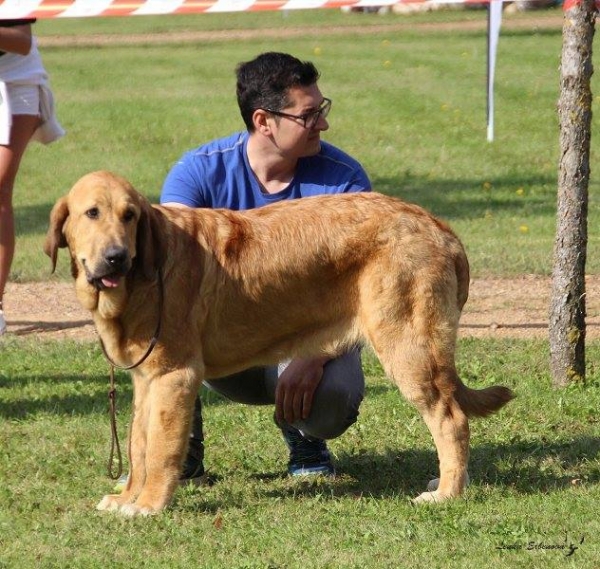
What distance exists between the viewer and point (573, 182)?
271 inches

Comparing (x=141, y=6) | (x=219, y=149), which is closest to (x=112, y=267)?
(x=219, y=149)

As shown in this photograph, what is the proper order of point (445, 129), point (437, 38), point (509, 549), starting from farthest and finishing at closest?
point (437, 38) → point (445, 129) → point (509, 549)

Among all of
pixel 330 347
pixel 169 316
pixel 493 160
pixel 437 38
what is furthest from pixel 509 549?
pixel 437 38

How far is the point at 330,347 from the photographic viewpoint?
5.43m

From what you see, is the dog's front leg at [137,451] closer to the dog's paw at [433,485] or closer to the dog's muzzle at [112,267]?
the dog's muzzle at [112,267]

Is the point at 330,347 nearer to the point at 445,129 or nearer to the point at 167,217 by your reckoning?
the point at 167,217

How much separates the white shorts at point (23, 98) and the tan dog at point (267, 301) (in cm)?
372

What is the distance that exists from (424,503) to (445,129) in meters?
13.5

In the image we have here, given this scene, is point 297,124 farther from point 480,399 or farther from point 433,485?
point 433,485

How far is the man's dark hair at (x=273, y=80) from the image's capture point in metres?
5.75

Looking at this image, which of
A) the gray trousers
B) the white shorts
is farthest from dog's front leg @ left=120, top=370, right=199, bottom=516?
the white shorts

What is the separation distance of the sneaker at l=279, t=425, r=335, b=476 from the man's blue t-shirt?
1141 millimetres

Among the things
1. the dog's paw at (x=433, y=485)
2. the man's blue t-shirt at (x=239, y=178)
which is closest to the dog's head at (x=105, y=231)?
the man's blue t-shirt at (x=239, y=178)

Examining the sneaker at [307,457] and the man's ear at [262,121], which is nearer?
the man's ear at [262,121]
